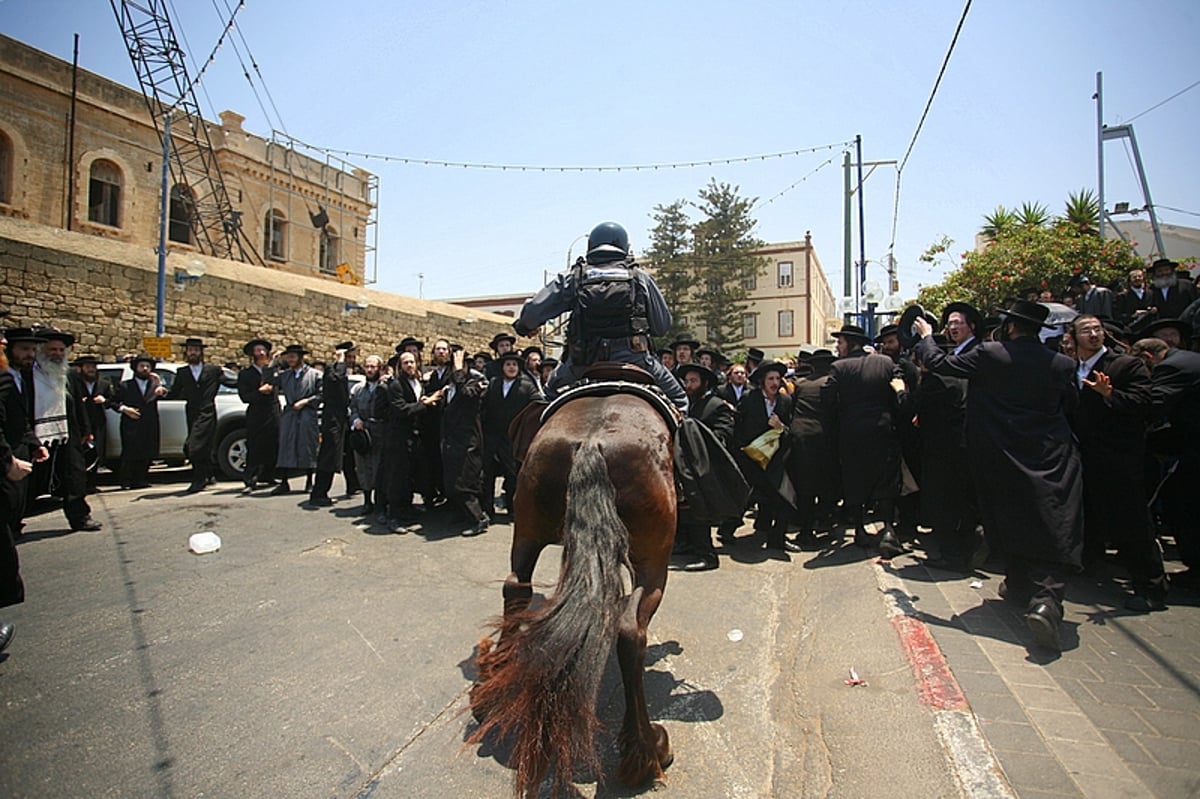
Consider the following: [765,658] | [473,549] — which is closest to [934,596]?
[765,658]

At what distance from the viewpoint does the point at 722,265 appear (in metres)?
39.0

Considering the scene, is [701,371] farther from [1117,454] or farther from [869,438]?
[1117,454]

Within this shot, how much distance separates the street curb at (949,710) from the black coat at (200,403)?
9.38 meters

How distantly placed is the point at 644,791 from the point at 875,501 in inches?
172

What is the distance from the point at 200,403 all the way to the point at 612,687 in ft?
28.1

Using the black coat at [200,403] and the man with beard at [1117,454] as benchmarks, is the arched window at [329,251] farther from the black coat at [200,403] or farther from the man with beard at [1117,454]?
the man with beard at [1117,454]

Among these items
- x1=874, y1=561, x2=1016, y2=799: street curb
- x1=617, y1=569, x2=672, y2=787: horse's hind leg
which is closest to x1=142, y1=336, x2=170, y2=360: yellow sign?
x1=617, y1=569, x2=672, y2=787: horse's hind leg

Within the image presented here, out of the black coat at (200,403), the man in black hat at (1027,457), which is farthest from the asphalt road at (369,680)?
the black coat at (200,403)

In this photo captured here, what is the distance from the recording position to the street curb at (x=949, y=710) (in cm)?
253

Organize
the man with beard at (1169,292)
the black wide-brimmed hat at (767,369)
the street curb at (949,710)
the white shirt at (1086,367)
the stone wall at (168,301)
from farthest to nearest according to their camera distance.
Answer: the stone wall at (168,301) < the man with beard at (1169,292) < the black wide-brimmed hat at (767,369) < the white shirt at (1086,367) < the street curb at (949,710)

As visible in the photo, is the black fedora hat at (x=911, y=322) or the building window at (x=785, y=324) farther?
the building window at (x=785, y=324)

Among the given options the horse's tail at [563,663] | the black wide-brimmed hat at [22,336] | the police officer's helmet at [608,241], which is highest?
the police officer's helmet at [608,241]

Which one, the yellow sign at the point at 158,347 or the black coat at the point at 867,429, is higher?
the yellow sign at the point at 158,347

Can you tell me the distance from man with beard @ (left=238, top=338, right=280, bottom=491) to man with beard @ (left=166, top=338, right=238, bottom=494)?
42cm
